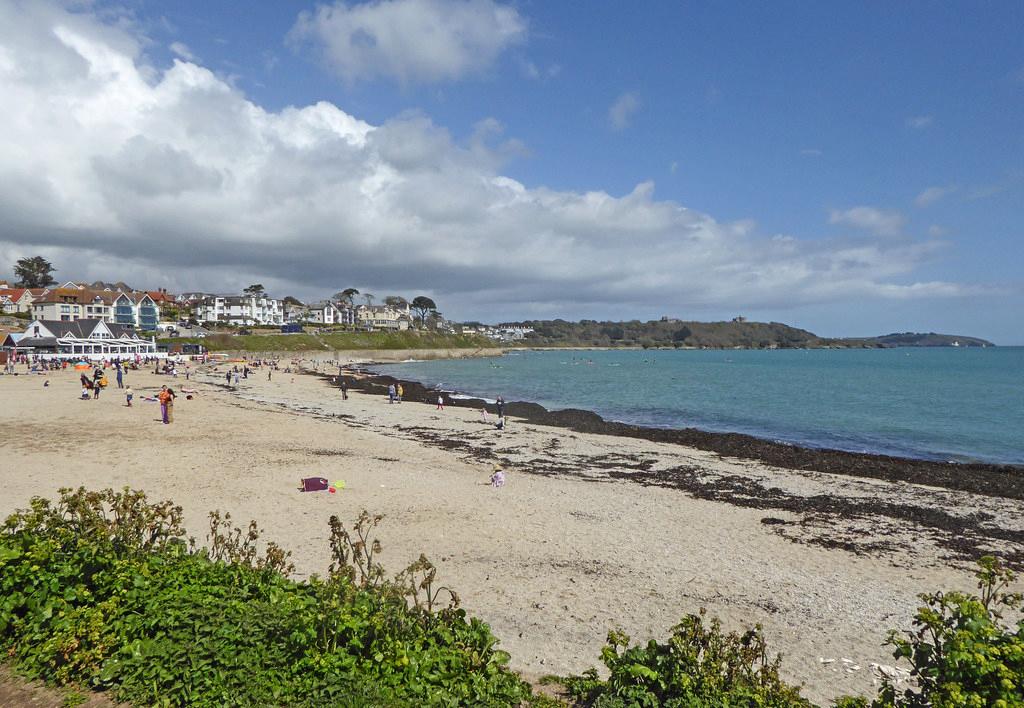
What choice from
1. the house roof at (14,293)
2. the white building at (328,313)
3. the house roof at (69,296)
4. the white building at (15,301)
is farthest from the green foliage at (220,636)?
the white building at (328,313)

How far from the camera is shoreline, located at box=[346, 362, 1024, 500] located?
2216 centimetres

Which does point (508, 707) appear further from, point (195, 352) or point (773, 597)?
point (195, 352)

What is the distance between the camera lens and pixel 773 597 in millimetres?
10430

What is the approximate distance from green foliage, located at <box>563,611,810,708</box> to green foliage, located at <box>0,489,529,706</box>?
3.29ft

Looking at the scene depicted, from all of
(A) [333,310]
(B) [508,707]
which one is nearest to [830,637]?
(B) [508,707]

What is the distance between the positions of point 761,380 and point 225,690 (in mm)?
87064

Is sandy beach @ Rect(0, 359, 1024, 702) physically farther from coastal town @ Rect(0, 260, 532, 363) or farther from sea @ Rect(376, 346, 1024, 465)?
coastal town @ Rect(0, 260, 532, 363)

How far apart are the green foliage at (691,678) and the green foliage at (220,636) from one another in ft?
3.29

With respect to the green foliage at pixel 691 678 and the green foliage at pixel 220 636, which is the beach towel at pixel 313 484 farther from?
the green foliage at pixel 691 678

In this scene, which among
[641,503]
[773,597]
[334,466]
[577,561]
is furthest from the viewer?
[334,466]

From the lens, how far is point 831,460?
26.0 meters

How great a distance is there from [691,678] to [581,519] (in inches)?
396

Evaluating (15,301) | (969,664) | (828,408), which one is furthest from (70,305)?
(969,664)

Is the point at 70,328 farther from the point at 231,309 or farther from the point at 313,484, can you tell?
the point at 313,484
